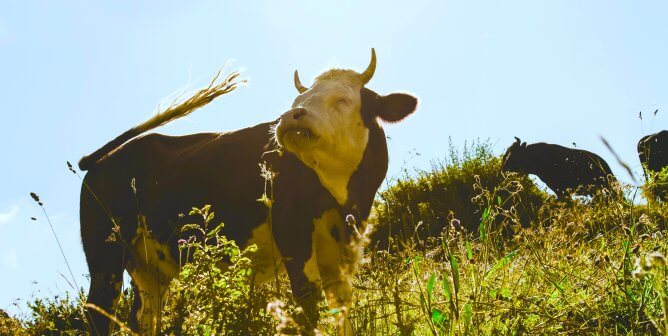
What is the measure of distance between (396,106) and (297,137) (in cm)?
112

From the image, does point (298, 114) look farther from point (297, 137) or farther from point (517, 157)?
point (517, 157)

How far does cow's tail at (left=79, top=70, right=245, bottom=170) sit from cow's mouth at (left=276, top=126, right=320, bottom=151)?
1573 millimetres

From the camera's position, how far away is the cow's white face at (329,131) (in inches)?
152

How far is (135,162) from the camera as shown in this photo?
18.6 ft

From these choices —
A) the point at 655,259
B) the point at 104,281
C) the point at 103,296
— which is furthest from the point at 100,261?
the point at 655,259

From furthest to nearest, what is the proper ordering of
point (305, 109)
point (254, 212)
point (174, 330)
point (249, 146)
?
point (249, 146) < point (254, 212) < point (305, 109) < point (174, 330)

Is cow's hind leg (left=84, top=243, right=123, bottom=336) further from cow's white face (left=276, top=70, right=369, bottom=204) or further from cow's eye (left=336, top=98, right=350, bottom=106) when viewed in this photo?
cow's eye (left=336, top=98, right=350, bottom=106)

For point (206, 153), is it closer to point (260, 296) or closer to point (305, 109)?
point (305, 109)

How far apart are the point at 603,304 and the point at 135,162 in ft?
13.7

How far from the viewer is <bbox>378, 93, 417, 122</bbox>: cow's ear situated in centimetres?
468

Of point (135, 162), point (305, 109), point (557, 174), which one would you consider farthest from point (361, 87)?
point (557, 174)

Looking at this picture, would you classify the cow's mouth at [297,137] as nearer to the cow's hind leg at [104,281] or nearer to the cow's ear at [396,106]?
the cow's ear at [396,106]

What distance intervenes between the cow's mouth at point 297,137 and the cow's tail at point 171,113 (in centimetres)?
157

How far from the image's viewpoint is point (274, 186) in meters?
4.25
